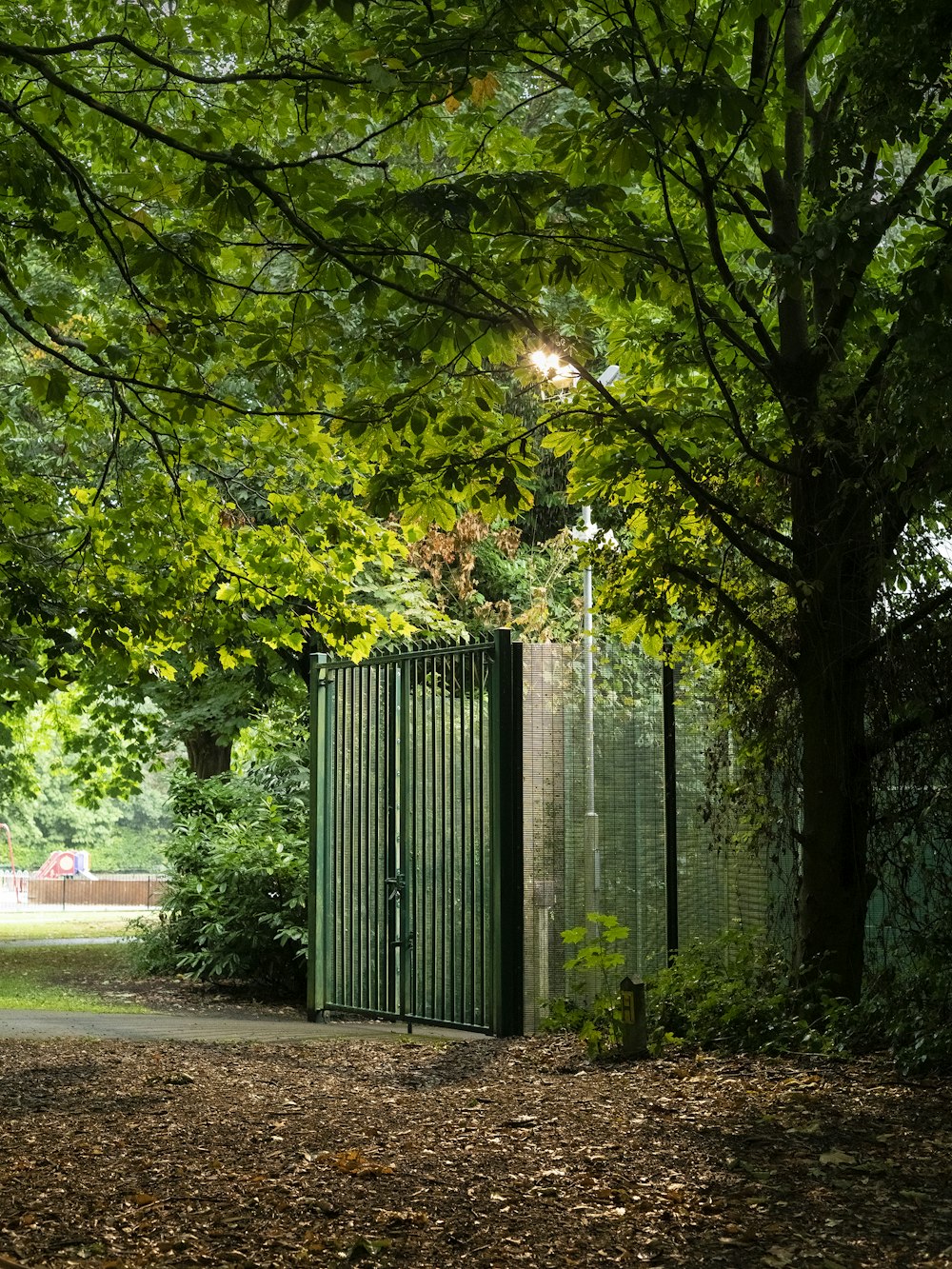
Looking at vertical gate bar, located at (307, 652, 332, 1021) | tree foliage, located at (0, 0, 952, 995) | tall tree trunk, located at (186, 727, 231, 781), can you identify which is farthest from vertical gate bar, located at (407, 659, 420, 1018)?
tall tree trunk, located at (186, 727, 231, 781)

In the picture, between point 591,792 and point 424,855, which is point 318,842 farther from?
point 591,792

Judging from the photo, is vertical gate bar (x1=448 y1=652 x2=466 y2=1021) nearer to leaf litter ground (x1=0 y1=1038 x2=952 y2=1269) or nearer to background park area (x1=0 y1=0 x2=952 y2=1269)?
background park area (x1=0 y1=0 x2=952 y2=1269)

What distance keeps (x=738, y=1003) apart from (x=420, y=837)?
310 cm

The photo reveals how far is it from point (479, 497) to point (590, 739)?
2.78m

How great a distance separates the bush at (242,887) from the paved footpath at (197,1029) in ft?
8.03

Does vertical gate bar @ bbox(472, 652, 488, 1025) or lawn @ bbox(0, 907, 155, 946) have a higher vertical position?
vertical gate bar @ bbox(472, 652, 488, 1025)

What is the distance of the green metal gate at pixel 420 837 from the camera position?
9.07 m

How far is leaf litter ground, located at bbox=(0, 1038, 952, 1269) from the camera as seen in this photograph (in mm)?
4109

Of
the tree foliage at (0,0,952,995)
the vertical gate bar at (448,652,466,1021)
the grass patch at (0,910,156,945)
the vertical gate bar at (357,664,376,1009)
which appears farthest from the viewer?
the grass patch at (0,910,156,945)

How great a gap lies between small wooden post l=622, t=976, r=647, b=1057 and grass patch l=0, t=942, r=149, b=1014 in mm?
6424

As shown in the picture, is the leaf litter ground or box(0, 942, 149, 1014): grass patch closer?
the leaf litter ground

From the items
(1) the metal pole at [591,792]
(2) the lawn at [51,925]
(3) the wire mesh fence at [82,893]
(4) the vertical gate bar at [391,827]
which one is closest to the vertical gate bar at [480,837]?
(1) the metal pole at [591,792]

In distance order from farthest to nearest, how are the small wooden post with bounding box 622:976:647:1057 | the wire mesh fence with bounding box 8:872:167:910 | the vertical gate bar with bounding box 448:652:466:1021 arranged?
the wire mesh fence with bounding box 8:872:167:910 → the vertical gate bar with bounding box 448:652:466:1021 → the small wooden post with bounding box 622:976:647:1057

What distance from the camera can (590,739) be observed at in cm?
925
